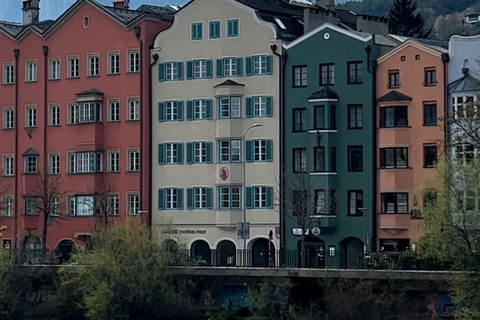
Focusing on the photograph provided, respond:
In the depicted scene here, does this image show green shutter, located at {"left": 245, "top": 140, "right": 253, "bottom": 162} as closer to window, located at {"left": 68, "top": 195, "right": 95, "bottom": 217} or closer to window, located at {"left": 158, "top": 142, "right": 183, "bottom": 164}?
window, located at {"left": 158, "top": 142, "right": 183, "bottom": 164}

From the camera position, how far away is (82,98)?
337 feet

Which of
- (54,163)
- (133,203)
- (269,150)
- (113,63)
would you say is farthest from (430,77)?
(54,163)

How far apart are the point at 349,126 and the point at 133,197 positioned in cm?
1756

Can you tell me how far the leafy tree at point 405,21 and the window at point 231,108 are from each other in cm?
3230

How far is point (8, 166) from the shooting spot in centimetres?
10781

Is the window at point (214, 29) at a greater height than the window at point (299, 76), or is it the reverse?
the window at point (214, 29)

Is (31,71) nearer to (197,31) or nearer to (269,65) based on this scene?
(197,31)

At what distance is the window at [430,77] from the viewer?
290ft

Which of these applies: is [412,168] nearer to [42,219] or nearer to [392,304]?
[392,304]

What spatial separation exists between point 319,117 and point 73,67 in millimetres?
21294

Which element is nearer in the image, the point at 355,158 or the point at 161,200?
the point at 355,158

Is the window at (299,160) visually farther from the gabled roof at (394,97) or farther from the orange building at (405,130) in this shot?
the gabled roof at (394,97)

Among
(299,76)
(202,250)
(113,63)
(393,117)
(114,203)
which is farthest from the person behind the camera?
(113,63)

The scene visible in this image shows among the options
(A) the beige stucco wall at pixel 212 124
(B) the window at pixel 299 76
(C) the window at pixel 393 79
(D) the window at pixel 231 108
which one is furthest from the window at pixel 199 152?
(C) the window at pixel 393 79
